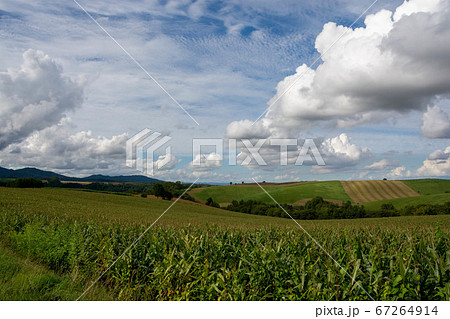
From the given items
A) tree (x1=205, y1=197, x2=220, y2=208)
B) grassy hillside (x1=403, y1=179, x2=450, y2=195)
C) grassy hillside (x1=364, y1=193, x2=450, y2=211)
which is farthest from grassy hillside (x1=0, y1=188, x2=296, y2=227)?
grassy hillside (x1=403, y1=179, x2=450, y2=195)

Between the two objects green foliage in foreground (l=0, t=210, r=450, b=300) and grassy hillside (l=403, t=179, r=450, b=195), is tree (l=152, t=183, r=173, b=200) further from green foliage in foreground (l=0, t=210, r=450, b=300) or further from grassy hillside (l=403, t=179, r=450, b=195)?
green foliage in foreground (l=0, t=210, r=450, b=300)

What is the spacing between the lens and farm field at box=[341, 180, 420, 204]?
84.1 metres

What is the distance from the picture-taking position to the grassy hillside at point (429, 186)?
89.8 meters

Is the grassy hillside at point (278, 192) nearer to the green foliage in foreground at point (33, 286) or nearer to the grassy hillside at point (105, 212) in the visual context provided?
the grassy hillside at point (105, 212)

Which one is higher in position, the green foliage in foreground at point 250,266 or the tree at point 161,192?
the green foliage in foreground at point 250,266

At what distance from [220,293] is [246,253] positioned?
4.13 ft

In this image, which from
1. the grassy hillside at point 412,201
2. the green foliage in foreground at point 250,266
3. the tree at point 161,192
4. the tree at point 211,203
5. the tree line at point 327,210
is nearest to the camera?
the green foliage in foreground at point 250,266

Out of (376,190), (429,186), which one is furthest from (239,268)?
(429,186)

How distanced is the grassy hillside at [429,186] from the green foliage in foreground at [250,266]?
9420cm

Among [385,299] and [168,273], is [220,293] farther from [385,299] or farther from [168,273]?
[385,299]

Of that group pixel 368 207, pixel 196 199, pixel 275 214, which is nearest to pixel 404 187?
pixel 368 207

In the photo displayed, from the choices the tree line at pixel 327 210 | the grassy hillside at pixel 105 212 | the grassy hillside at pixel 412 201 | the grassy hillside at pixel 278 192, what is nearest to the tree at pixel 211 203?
the tree line at pixel 327 210

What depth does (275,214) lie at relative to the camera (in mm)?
75938

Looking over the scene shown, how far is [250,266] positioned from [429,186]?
105 m
